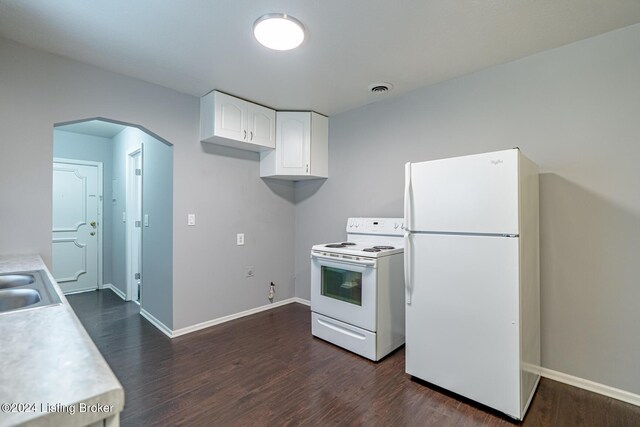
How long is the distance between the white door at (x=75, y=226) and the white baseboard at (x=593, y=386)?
5841 millimetres

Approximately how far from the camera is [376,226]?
3.18m

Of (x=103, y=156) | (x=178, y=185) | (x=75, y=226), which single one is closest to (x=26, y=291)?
(x=178, y=185)

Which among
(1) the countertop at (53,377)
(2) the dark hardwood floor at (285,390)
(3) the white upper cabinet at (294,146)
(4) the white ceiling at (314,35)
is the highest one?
(4) the white ceiling at (314,35)

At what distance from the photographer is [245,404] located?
6.31 feet

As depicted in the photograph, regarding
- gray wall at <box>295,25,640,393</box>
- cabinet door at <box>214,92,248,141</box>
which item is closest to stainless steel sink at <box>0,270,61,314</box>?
cabinet door at <box>214,92,248,141</box>

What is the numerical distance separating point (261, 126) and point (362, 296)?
211 centimetres

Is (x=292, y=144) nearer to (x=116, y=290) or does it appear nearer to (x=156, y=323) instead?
(x=156, y=323)

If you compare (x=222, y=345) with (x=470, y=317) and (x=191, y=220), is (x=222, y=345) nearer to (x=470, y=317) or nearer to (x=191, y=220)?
(x=191, y=220)

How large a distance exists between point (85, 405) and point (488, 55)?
2.92 meters

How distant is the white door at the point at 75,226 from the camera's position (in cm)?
441

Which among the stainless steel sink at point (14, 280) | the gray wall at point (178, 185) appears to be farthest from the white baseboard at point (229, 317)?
the stainless steel sink at point (14, 280)

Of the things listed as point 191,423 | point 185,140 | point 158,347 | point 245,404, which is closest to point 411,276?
point 245,404

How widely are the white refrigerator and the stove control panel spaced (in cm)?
84

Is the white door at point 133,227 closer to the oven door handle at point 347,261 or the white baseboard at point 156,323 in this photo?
the white baseboard at point 156,323
